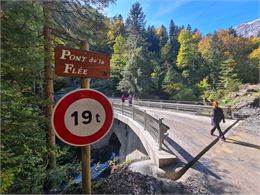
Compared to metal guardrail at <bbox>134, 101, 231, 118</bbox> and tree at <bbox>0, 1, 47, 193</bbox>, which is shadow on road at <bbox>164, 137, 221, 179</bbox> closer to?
tree at <bbox>0, 1, 47, 193</bbox>

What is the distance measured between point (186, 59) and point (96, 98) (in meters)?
54.8

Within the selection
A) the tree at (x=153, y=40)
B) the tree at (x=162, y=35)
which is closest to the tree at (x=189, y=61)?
the tree at (x=162, y=35)

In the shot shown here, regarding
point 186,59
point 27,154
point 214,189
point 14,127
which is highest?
point 186,59

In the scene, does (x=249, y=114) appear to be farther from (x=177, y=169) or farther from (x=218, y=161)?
(x=177, y=169)

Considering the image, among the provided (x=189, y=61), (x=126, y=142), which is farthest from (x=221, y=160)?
(x=189, y=61)

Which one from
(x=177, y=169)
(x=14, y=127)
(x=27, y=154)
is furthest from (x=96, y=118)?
(x=177, y=169)

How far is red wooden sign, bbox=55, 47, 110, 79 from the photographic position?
2.88m

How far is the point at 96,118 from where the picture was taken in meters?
2.87

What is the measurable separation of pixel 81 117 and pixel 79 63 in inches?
24.0

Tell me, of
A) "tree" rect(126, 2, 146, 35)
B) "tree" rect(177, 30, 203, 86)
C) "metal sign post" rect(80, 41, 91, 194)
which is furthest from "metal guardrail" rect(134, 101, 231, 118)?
"tree" rect(126, 2, 146, 35)

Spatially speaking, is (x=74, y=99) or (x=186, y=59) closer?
(x=74, y=99)

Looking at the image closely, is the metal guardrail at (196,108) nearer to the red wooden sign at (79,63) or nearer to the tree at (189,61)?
the red wooden sign at (79,63)

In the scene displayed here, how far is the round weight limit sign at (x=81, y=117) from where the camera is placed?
8.80ft

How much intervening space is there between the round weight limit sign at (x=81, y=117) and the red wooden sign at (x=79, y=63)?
11.1 inches
